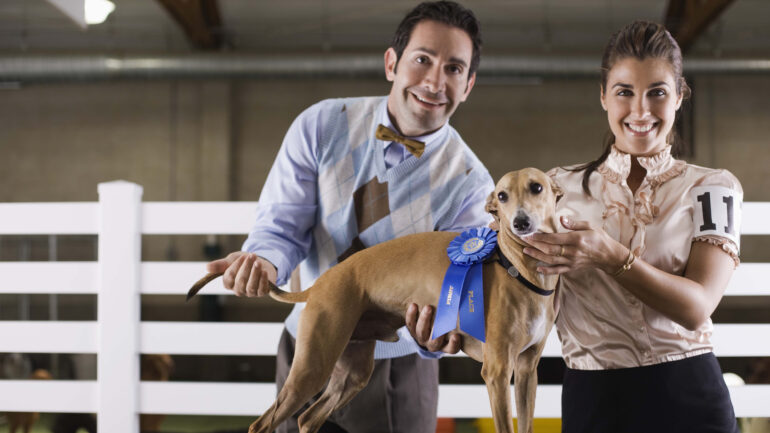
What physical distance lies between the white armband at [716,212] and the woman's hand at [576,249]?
0.23 metres

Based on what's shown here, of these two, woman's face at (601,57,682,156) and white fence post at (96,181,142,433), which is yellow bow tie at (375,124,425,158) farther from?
white fence post at (96,181,142,433)

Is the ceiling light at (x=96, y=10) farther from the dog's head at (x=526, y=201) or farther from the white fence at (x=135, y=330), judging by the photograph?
the dog's head at (x=526, y=201)

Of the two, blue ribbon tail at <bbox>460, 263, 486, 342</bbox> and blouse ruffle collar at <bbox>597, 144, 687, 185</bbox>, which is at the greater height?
blouse ruffle collar at <bbox>597, 144, 687, 185</bbox>

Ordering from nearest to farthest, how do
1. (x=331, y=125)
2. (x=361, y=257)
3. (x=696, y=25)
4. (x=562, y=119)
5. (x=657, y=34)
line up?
(x=657, y=34)
(x=361, y=257)
(x=331, y=125)
(x=696, y=25)
(x=562, y=119)

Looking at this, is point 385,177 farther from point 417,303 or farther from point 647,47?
point 647,47

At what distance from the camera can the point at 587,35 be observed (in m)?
8.88

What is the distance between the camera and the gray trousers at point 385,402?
1756 mm

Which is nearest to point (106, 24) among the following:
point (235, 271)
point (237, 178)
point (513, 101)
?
point (237, 178)

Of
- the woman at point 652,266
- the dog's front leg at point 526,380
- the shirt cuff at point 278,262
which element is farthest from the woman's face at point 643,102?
the shirt cuff at point 278,262

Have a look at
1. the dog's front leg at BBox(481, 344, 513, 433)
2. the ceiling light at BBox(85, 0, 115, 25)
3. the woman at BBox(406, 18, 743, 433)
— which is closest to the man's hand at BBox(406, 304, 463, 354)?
the woman at BBox(406, 18, 743, 433)

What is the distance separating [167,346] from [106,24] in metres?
7.50

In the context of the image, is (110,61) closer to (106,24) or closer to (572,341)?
(106,24)

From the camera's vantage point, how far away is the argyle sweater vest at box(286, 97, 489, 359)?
5.34 feet

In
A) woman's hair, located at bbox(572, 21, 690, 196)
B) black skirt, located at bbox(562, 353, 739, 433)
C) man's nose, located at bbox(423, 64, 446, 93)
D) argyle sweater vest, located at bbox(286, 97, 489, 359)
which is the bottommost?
black skirt, located at bbox(562, 353, 739, 433)
